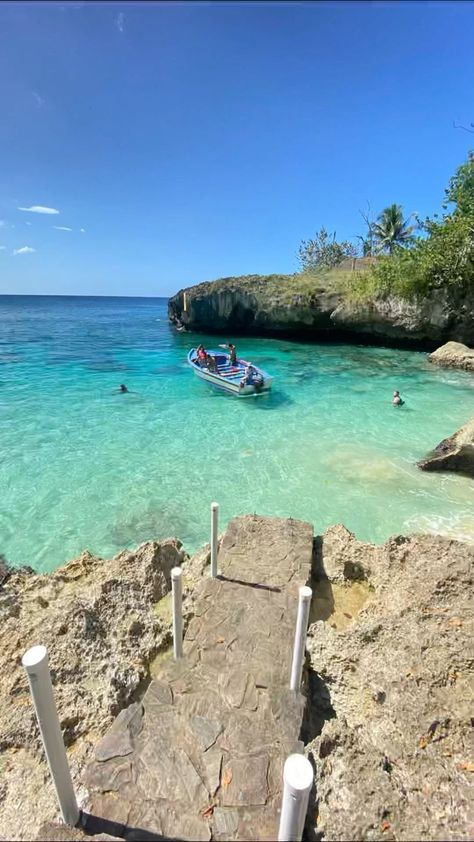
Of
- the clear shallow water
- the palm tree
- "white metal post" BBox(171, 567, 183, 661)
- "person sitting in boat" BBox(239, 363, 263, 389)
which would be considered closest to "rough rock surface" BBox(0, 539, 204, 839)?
"white metal post" BBox(171, 567, 183, 661)

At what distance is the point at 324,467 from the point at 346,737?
772 centimetres

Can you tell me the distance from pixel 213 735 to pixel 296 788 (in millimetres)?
1528

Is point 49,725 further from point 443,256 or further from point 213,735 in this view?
point 443,256

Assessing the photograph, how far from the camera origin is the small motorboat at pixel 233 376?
1627 centimetres

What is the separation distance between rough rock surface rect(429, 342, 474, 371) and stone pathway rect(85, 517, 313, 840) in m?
20.8

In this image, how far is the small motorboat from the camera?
53.4 feet

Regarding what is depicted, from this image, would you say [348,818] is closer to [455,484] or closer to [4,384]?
[455,484]

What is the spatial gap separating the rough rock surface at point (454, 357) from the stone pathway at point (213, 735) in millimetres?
20796

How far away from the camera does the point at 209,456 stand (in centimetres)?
1113

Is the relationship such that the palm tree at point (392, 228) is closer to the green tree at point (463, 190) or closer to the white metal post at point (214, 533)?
the green tree at point (463, 190)

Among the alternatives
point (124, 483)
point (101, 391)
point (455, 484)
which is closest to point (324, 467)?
point (455, 484)

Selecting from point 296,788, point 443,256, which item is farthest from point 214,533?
point 443,256

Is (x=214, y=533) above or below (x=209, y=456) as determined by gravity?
above

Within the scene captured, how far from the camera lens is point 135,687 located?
11.5 ft
